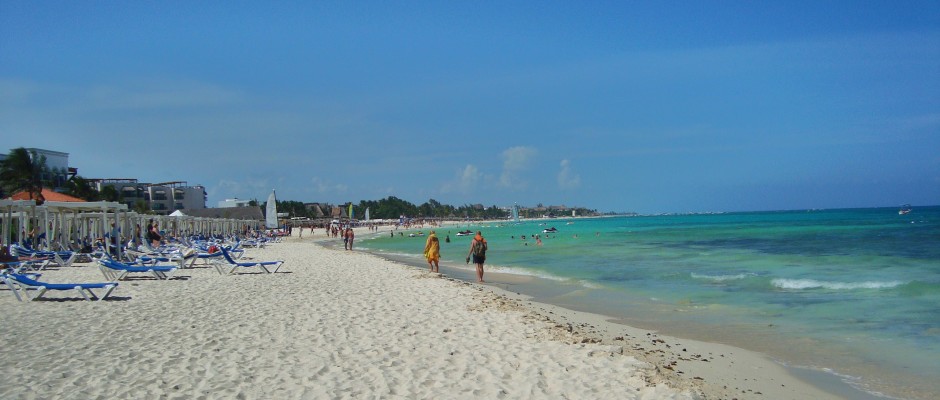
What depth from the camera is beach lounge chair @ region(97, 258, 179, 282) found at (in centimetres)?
1232

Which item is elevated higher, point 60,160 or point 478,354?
point 60,160

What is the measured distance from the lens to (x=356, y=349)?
656 cm

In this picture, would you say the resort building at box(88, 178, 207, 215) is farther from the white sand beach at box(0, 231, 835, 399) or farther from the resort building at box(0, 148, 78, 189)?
the white sand beach at box(0, 231, 835, 399)

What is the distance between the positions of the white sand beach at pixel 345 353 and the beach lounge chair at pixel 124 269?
2.17 meters

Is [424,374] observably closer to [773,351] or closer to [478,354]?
[478,354]

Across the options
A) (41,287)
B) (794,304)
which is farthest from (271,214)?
(794,304)

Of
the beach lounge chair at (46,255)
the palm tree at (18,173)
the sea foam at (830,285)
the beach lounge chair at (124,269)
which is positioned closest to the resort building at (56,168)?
the palm tree at (18,173)

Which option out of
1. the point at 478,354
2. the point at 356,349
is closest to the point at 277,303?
the point at 356,349

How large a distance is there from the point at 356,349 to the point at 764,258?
21.3 metres

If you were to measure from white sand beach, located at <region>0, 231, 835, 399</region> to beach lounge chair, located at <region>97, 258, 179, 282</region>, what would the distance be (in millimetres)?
2167

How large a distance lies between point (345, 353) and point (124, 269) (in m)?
8.09

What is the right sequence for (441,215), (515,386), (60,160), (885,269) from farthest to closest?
(441,215) → (60,160) → (885,269) → (515,386)

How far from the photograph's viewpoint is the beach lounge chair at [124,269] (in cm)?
1232

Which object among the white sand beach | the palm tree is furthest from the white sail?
the white sand beach
